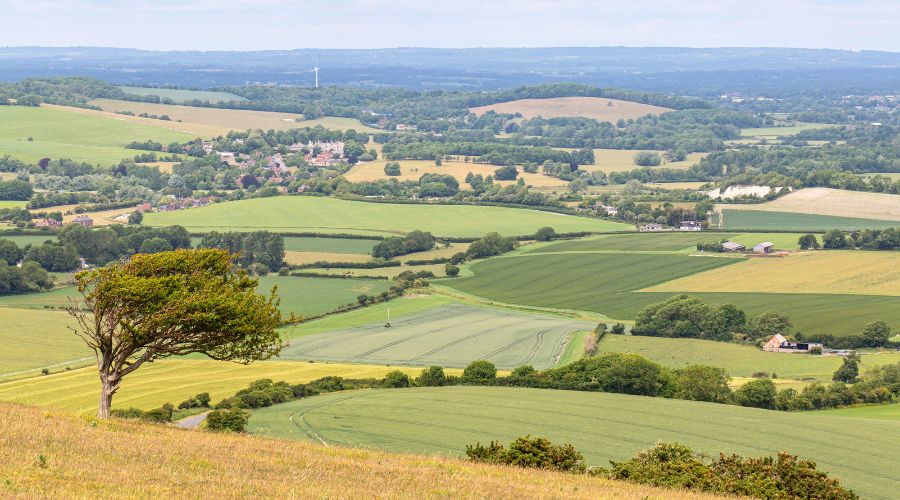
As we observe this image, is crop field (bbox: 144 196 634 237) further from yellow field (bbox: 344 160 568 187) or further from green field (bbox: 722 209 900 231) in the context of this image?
yellow field (bbox: 344 160 568 187)

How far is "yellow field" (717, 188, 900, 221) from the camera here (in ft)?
452

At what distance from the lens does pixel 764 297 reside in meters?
89.1

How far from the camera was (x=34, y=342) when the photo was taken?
243ft

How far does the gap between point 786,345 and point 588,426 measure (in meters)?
30.5

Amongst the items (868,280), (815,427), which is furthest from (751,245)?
(815,427)

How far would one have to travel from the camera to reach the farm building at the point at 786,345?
246 feet

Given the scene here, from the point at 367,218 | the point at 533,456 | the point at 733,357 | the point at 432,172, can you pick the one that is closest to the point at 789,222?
the point at 367,218

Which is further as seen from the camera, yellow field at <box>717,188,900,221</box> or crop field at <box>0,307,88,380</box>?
yellow field at <box>717,188,900,221</box>

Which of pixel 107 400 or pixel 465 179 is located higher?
pixel 107 400

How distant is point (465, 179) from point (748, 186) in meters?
37.0

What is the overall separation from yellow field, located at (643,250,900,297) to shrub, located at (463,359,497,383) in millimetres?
34529

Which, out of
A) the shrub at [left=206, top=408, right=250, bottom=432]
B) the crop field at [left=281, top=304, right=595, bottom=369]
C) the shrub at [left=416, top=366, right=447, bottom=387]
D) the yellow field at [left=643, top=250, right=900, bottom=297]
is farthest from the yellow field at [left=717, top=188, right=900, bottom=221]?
the shrub at [left=206, top=408, right=250, bottom=432]

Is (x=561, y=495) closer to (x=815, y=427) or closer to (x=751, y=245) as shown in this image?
(x=815, y=427)

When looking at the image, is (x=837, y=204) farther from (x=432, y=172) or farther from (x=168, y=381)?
(x=168, y=381)
